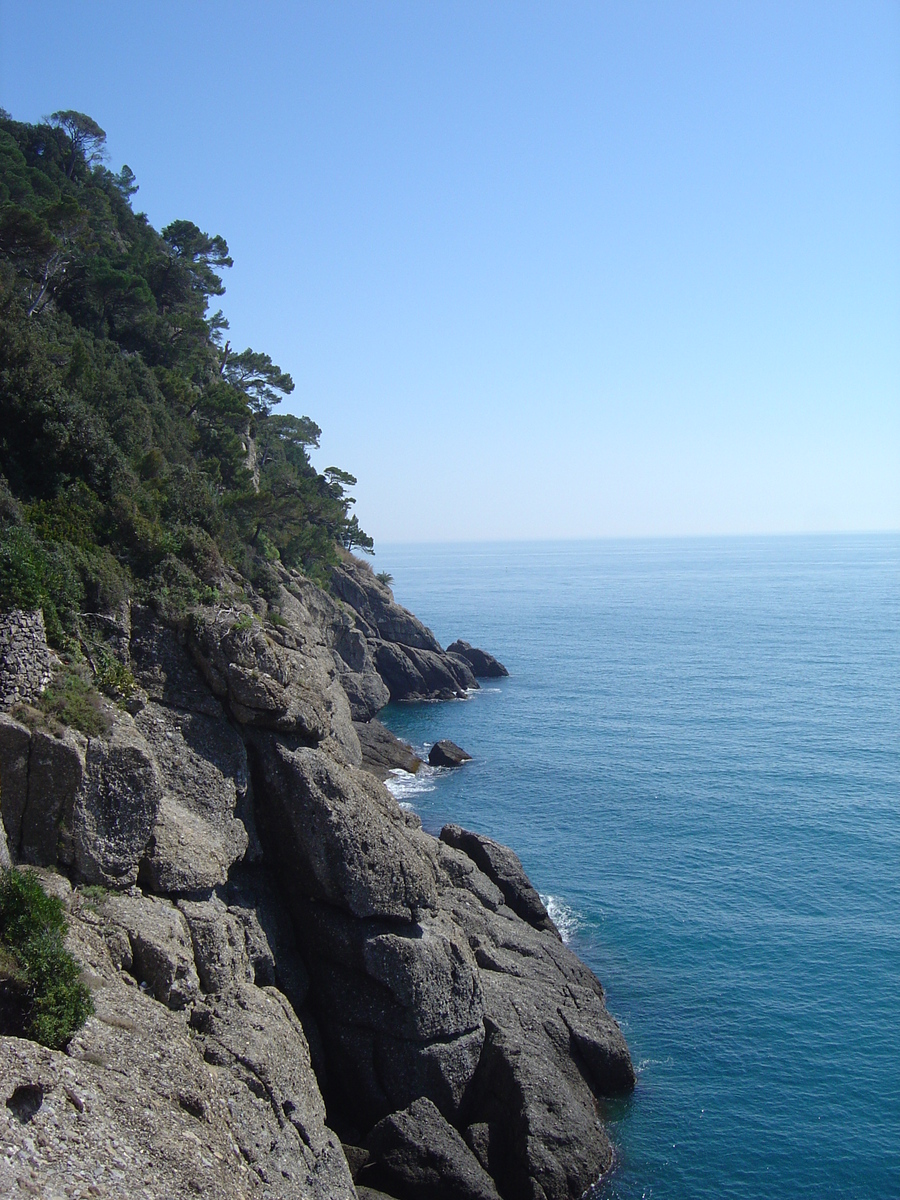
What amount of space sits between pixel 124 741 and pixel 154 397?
98.3ft

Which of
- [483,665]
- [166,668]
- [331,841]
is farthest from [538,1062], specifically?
[483,665]

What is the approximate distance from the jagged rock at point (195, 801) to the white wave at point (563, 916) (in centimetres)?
1977

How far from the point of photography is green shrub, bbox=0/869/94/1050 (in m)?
16.4

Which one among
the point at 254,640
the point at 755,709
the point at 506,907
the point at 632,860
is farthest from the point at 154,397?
the point at 755,709

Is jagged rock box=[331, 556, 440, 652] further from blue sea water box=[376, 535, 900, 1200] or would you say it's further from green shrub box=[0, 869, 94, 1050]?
green shrub box=[0, 869, 94, 1050]

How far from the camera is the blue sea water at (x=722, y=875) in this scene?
2897cm

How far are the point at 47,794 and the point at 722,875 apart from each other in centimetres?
3734

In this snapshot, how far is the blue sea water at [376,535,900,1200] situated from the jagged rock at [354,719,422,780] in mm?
2977

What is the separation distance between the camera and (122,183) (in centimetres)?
8800

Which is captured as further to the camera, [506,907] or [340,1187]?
[506,907]

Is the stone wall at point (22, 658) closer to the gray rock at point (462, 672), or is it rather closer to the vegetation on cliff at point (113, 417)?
the vegetation on cliff at point (113, 417)

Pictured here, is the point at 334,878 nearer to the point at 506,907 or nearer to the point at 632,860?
the point at 506,907

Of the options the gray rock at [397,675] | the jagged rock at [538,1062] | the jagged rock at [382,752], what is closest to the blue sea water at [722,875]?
the jagged rock at [538,1062]

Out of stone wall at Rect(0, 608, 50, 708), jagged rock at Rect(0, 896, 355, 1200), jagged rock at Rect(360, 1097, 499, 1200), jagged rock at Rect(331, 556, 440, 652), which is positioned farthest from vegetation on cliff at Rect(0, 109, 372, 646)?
jagged rock at Rect(360, 1097, 499, 1200)
